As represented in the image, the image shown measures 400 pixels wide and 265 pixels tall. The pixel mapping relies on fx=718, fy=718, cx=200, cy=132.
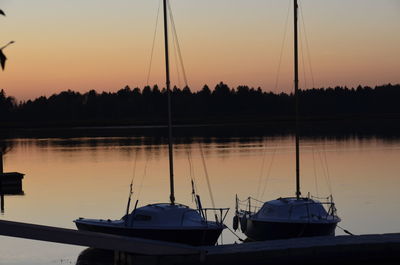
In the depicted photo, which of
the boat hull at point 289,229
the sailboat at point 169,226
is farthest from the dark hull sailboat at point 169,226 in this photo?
the boat hull at point 289,229

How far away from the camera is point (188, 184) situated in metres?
55.6

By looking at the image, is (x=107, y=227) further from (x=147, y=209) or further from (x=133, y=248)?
(x=133, y=248)

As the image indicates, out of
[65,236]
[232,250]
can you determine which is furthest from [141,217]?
[65,236]

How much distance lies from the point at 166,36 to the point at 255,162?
51968 mm

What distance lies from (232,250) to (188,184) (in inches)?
1410

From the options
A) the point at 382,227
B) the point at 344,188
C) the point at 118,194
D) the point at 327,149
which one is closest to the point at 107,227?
the point at 382,227

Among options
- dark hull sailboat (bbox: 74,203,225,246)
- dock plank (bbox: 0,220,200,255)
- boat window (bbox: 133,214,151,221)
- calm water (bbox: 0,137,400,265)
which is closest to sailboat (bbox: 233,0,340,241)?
dark hull sailboat (bbox: 74,203,225,246)

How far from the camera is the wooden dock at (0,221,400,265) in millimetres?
18781

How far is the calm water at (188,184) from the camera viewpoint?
112 feet

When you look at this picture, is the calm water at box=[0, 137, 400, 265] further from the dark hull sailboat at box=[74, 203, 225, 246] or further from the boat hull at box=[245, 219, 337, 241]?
the boat hull at box=[245, 219, 337, 241]

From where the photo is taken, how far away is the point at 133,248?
752 inches

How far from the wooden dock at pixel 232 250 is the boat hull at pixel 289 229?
4.25 meters

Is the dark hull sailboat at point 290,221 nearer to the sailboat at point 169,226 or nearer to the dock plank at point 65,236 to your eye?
the sailboat at point 169,226

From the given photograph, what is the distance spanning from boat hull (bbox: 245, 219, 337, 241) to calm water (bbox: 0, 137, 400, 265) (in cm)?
323
